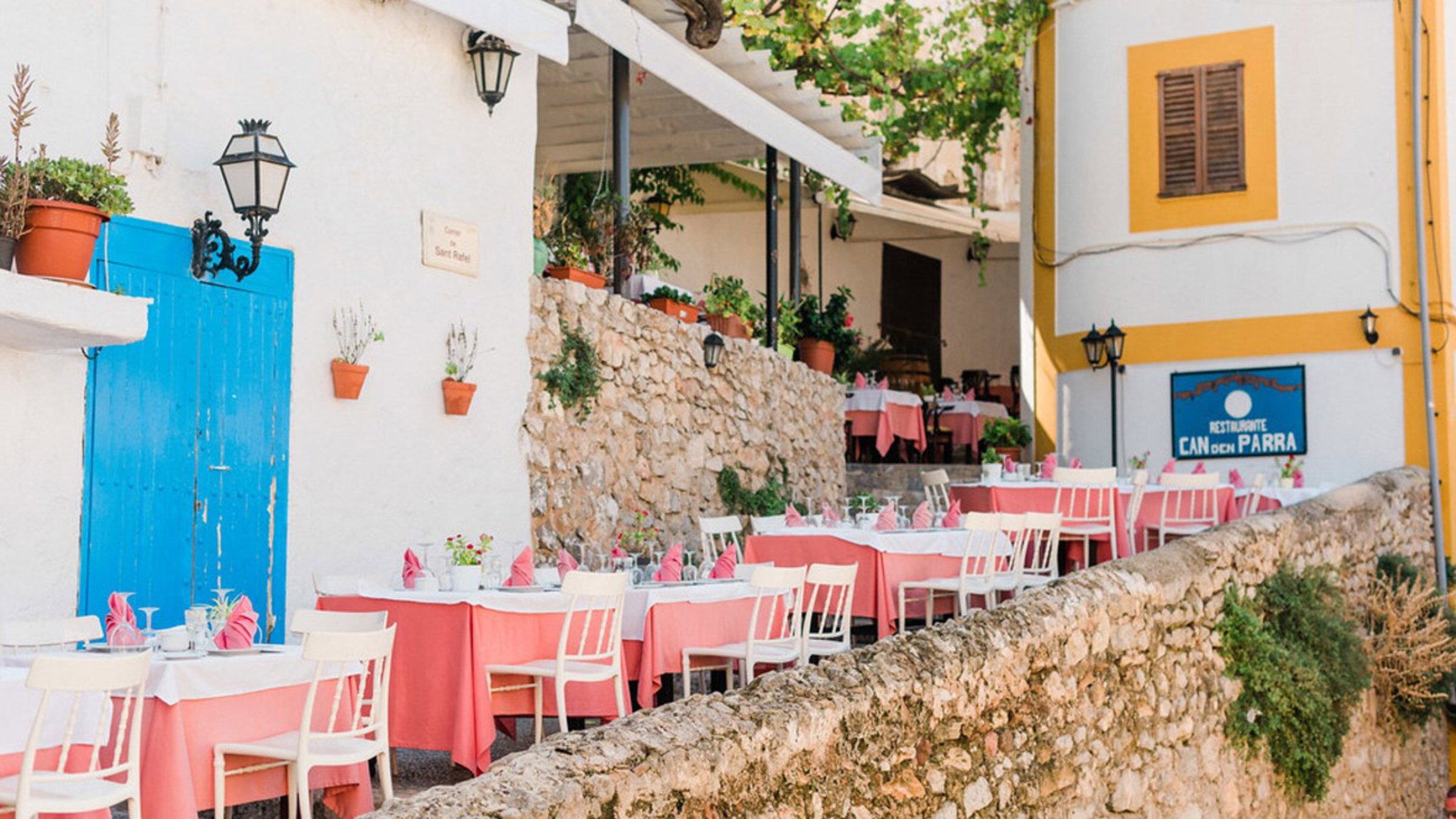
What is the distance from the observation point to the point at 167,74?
671 centimetres

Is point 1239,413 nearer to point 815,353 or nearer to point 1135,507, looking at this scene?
point 1135,507

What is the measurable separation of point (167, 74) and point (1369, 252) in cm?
1099

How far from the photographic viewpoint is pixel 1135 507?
1047cm

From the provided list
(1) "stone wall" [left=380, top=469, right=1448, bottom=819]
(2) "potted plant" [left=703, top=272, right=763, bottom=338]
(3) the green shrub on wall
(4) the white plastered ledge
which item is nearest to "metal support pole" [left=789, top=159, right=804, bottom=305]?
(2) "potted plant" [left=703, top=272, right=763, bottom=338]

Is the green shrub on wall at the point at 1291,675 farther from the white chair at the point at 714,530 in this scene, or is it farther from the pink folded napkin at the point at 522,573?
the pink folded napkin at the point at 522,573

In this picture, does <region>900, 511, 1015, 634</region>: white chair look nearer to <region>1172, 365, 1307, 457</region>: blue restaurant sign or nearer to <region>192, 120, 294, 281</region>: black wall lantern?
<region>192, 120, 294, 281</region>: black wall lantern

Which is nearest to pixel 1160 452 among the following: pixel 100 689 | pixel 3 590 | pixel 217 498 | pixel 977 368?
pixel 977 368

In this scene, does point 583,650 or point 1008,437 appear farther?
point 1008,437

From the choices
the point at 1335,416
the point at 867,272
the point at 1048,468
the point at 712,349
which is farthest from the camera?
the point at 867,272

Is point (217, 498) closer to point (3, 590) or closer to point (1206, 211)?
point (3, 590)

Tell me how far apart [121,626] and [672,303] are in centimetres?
641

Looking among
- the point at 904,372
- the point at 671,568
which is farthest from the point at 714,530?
the point at 904,372

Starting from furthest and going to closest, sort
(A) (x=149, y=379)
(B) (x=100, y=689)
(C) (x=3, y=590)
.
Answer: (A) (x=149, y=379), (C) (x=3, y=590), (B) (x=100, y=689)

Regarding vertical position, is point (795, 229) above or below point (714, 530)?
above
